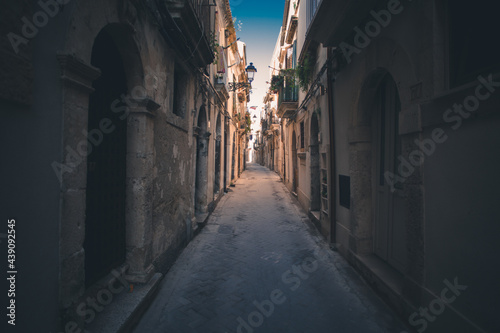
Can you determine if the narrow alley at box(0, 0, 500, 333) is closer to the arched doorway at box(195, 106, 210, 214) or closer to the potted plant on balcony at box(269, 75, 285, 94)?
the arched doorway at box(195, 106, 210, 214)

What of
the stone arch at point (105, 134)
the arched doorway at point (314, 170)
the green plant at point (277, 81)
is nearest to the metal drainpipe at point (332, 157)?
the arched doorway at point (314, 170)

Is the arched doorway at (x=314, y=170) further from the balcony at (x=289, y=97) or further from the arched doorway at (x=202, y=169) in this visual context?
the arched doorway at (x=202, y=169)

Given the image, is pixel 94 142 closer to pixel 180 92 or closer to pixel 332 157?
pixel 180 92

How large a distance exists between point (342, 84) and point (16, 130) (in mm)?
5481

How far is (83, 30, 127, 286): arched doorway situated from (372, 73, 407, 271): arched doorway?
4273 millimetres

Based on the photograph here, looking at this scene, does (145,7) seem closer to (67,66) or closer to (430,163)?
(67,66)

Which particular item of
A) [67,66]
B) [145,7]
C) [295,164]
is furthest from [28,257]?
[295,164]

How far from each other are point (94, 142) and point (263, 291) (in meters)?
3.24

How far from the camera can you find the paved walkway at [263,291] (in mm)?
3211

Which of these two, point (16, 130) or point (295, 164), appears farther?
point (295, 164)

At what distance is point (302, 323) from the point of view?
324 cm

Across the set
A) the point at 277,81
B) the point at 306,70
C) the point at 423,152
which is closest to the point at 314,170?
the point at 306,70

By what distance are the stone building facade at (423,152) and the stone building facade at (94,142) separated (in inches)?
124

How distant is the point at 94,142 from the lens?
3.09m
